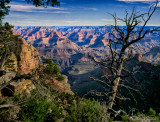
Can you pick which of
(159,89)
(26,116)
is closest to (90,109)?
(26,116)

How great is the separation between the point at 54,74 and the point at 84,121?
29131 millimetres

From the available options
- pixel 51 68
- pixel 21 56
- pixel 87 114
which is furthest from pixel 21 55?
pixel 87 114

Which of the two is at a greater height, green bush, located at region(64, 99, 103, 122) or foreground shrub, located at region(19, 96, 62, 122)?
green bush, located at region(64, 99, 103, 122)

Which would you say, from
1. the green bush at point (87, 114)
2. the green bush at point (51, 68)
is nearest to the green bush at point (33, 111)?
the green bush at point (87, 114)

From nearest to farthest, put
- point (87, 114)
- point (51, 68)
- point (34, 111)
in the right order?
point (87, 114)
point (34, 111)
point (51, 68)

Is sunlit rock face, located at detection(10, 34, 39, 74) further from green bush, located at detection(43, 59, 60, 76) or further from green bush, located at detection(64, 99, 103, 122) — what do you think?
green bush, located at detection(64, 99, 103, 122)

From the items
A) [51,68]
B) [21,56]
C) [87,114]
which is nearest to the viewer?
[87,114]

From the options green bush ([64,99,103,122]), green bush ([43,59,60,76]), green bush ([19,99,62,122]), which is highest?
green bush ([64,99,103,122])

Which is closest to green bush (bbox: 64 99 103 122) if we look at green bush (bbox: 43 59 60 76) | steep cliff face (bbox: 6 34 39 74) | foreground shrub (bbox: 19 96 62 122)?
foreground shrub (bbox: 19 96 62 122)

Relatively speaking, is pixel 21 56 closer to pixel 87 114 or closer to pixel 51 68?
pixel 51 68

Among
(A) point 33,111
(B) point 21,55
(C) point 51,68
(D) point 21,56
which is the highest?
(A) point 33,111

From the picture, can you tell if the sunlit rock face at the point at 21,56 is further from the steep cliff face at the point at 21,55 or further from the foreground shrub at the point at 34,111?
the foreground shrub at the point at 34,111

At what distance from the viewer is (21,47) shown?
34.2 m

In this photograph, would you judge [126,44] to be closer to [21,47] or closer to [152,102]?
[21,47]
